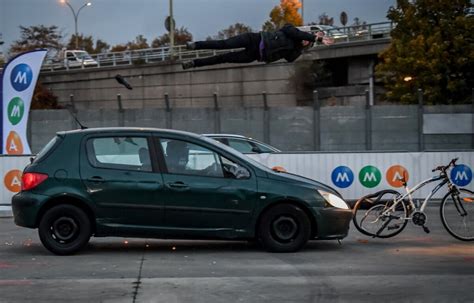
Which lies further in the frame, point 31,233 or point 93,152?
point 31,233

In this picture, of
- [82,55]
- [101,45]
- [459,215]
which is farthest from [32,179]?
[101,45]

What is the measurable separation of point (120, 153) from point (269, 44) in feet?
8.95

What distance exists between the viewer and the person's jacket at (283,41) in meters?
8.35

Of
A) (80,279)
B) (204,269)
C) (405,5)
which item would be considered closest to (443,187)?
(204,269)

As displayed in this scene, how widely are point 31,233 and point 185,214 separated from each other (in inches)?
140

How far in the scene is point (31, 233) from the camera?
12.2 m

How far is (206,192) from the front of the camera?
9.78 metres

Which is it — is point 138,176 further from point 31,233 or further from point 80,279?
point 31,233

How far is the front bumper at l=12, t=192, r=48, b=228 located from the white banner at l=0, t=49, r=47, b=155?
397 inches

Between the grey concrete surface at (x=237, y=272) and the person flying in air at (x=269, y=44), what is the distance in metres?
2.33

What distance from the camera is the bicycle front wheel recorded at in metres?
11.1

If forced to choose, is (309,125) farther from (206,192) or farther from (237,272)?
(237,272)

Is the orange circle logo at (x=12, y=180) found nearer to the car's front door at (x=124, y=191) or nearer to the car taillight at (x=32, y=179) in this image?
the car taillight at (x=32, y=179)

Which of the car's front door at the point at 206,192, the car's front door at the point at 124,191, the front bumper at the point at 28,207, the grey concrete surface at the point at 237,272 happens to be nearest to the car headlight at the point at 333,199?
the grey concrete surface at the point at 237,272
